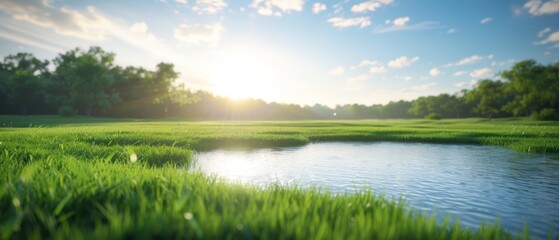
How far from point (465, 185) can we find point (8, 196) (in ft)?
32.7

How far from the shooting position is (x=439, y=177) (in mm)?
10203

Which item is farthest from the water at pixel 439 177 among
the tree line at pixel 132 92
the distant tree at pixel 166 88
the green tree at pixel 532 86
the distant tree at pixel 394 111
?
the distant tree at pixel 394 111

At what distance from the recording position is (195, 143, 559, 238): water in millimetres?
6746

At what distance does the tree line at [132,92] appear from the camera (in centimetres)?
6888

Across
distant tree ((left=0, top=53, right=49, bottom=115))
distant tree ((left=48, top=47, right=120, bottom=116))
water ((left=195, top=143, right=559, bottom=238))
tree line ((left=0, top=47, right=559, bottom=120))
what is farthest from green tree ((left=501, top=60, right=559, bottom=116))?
distant tree ((left=0, top=53, right=49, bottom=115))

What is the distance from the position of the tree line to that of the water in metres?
59.6

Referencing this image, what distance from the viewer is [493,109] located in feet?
267

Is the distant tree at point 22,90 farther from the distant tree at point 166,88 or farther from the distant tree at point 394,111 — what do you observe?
the distant tree at point 394,111

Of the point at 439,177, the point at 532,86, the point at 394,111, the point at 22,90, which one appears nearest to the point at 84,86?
the point at 22,90

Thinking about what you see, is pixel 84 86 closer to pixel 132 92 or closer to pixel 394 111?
pixel 132 92

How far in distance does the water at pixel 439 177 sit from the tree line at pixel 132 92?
195 ft

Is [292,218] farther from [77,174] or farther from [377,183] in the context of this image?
[377,183]

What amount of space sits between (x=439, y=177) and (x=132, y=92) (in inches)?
3283

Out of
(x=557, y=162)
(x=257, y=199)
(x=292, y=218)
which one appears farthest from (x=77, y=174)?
(x=557, y=162)
